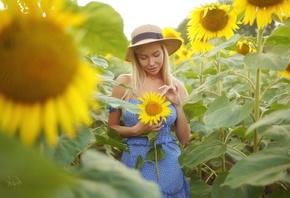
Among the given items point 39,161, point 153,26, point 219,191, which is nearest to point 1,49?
point 39,161

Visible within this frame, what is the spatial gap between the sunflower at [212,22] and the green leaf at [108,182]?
57.4 inches

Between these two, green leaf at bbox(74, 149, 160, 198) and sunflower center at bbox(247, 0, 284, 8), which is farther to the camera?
sunflower center at bbox(247, 0, 284, 8)

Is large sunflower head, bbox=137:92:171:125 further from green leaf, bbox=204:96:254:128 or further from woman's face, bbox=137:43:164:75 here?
green leaf, bbox=204:96:254:128

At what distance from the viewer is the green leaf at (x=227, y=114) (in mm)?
1354

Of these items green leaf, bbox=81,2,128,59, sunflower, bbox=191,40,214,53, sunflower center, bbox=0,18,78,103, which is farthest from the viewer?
sunflower, bbox=191,40,214,53

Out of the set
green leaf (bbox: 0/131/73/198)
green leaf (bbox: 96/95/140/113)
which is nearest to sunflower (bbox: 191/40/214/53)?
green leaf (bbox: 96/95/140/113)

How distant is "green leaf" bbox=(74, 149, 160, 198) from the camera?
1.59ft

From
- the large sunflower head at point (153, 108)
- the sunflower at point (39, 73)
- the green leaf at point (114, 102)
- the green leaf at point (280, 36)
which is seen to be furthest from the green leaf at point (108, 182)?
the large sunflower head at point (153, 108)

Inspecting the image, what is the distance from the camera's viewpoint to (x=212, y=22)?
1.98 metres

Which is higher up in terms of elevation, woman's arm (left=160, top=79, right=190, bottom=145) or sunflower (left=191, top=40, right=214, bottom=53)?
sunflower (left=191, top=40, right=214, bottom=53)

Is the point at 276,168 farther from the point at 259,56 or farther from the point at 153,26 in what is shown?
the point at 153,26

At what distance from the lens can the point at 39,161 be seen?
0.91 ft

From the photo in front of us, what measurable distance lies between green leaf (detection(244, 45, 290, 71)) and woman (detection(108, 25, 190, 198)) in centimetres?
61

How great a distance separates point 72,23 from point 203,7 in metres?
1.60
